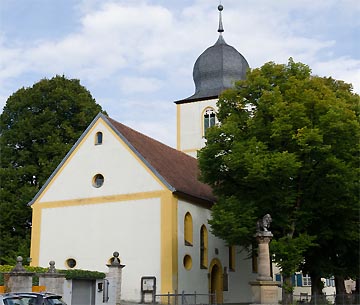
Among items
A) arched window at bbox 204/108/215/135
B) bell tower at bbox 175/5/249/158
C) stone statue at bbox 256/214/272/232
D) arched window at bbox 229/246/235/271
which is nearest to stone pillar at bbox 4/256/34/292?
stone statue at bbox 256/214/272/232

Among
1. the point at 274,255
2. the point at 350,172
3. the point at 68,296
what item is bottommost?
the point at 68,296

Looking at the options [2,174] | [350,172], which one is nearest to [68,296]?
[350,172]

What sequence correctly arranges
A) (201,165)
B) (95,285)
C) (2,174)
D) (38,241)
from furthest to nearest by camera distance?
(2,174), (38,241), (201,165), (95,285)

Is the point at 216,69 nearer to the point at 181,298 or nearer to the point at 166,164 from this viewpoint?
the point at 166,164

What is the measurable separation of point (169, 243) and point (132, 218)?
2.45 m

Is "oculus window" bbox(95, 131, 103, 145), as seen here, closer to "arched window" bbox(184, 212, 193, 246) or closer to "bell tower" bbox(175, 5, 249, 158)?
"arched window" bbox(184, 212, 193, 246)

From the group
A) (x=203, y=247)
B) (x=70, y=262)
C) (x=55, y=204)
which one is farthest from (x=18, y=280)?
(x=203, y=247)

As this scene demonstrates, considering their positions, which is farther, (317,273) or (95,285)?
(317,273)

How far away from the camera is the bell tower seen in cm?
4278

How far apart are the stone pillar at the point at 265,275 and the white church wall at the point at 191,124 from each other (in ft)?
67.2

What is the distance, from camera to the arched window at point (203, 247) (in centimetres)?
2978

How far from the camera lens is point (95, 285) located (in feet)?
78.2

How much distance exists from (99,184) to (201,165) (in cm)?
658

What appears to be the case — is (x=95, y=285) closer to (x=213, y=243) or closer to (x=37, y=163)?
(x=213, y=243)
